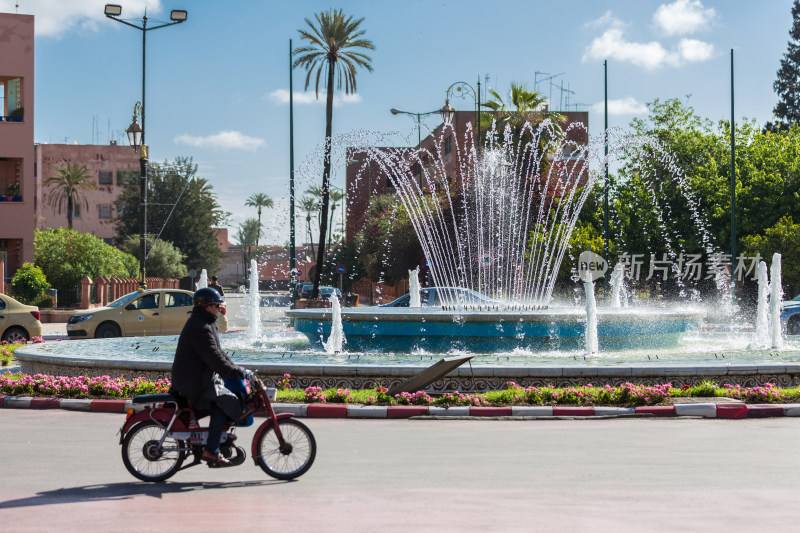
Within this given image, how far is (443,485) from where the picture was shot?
777 cm

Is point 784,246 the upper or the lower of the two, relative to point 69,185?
lower

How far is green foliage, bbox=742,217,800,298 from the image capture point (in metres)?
41.5

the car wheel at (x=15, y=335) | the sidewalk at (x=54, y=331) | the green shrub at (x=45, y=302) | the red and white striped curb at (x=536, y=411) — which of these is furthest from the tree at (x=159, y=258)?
the red and white striped curb at (x=536, y=411)

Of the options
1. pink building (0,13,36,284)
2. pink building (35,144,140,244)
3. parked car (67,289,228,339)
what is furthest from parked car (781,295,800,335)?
pink building (35,144,140,244)

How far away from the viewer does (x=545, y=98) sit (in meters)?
49.0

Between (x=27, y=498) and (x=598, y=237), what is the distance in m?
41.6

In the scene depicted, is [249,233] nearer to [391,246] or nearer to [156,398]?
[391,246]

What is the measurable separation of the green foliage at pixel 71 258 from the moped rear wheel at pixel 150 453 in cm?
4237

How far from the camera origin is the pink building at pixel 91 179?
3661 inches

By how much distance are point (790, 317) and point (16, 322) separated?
21455mm

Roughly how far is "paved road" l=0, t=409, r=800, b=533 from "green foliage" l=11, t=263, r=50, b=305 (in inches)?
1304

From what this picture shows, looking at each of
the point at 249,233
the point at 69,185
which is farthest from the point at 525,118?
the point at 249,233

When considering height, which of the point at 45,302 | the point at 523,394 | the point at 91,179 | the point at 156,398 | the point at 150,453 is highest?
the point at 91,179

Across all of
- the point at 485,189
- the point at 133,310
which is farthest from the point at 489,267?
the point at 133,310
